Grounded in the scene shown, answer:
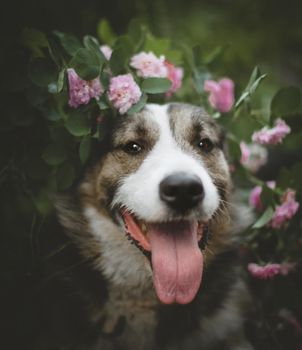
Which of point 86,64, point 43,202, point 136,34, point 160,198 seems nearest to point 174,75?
point 136,34

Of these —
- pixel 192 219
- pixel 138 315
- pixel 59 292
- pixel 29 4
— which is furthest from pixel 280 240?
pixel 29 4

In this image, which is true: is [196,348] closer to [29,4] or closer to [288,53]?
[29,4]

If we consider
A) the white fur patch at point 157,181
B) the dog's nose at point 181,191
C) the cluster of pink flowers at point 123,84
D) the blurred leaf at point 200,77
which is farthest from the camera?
the blurred leaf at point 200,77

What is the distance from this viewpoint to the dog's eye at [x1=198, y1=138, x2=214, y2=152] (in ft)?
11.1

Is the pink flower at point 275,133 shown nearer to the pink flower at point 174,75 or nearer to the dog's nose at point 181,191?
the pink flower at point 174,75

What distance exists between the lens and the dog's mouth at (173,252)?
2779 millimetres

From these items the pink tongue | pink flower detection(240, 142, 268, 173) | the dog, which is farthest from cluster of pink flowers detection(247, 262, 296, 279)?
pink flower detection(240, 142, 268, 173)

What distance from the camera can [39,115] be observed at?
3082 mm

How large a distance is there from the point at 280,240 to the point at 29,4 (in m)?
2.44

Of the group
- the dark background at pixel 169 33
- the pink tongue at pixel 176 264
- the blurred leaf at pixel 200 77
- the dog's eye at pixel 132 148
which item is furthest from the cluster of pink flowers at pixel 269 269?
the blurred leaf at pixel 200 77

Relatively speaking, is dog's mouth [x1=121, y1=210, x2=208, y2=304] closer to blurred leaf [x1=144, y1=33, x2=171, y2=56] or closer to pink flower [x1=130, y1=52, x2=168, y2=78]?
pink flower [x1=130, y1=52, x2=168, y2=78]

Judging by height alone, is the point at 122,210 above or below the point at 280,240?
above

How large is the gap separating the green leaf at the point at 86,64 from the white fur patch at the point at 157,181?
57 cm

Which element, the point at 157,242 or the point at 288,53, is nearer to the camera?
the point at 157,242
